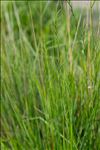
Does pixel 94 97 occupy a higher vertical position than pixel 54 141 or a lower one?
higher

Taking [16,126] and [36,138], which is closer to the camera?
[36,138]

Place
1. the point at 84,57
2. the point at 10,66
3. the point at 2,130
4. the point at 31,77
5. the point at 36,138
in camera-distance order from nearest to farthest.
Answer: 1. the point at 84,57
2. the point at 36,138
3. the point at 31,77
4. the point at 2,130
5. the point at 10,66

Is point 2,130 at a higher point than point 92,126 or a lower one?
lower

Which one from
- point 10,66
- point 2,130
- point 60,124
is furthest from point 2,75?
point 60,124

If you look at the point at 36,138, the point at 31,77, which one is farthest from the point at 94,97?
the point at 31,77

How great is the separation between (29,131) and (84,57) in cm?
36

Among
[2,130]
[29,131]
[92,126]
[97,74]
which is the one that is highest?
[97,74]

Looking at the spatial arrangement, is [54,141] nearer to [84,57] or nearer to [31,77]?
[84,57]

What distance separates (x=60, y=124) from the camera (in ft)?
5.05

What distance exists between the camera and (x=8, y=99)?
2.03m

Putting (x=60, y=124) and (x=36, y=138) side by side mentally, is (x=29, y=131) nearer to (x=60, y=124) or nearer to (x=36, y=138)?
(x=36, y=138)

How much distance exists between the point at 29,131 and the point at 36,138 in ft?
0.13

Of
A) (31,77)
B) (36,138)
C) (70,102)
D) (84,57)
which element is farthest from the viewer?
(31,77)

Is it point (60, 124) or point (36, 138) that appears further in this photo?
point (36, 138)
